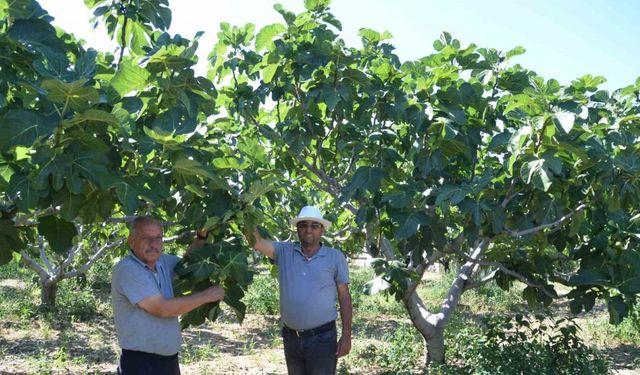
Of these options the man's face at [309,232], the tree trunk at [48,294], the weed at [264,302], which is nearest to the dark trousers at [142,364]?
the man's face at [309,232]

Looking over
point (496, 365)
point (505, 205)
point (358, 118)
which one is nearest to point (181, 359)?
point (496, 365)

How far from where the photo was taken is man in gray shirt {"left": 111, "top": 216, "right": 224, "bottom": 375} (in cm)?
254

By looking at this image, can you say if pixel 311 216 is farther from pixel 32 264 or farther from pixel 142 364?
pixel 32 264

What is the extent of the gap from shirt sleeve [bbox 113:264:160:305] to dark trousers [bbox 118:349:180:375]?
0.26m

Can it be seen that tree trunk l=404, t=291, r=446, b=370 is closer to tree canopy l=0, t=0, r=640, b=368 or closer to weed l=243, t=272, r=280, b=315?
tree canopy l=0, t=0, r=640, b=368

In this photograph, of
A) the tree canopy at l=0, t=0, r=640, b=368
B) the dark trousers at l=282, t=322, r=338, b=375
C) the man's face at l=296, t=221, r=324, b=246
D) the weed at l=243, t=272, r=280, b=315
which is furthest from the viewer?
the weed at l=243, t=272, r=280, b=315

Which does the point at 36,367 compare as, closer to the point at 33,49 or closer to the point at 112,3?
the point at 112,3

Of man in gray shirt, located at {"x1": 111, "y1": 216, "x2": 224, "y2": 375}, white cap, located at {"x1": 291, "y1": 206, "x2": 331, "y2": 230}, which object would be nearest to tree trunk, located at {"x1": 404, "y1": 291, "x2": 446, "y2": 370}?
white cap, located at {"x1": 291, "y1": 206, "x2": 331, "y2": 230}

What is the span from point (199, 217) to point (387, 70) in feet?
5.24

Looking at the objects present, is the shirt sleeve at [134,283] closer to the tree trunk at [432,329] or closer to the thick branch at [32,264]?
the tree trunk at [432,329]

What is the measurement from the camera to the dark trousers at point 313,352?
321 centimetres

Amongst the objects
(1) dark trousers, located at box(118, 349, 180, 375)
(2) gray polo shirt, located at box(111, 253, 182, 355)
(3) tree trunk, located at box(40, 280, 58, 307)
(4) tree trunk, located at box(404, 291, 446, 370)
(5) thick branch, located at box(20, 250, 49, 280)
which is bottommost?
(4) tree trunk, located at box(404, 291, 446, 370)

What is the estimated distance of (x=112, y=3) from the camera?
305 centimetres

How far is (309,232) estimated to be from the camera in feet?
10.9
